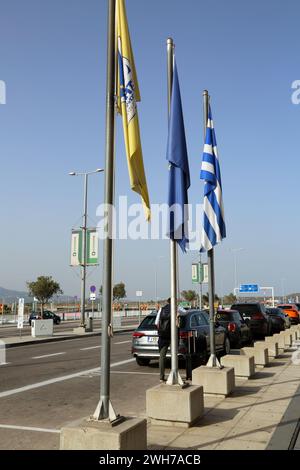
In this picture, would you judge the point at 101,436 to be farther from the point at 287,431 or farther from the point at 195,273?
the point at 195,273

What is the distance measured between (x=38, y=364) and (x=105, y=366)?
10.4 meters

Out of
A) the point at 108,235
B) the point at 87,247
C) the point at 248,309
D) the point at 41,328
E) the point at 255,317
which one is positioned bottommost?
the point at 41,328

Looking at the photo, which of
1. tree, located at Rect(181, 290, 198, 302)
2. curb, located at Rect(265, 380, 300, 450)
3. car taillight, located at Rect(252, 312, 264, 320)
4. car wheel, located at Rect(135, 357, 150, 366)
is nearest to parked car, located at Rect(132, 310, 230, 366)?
car wheel, located at Rect(135, 357, 150, 366)

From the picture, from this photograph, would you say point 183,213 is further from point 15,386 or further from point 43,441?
point 15,386

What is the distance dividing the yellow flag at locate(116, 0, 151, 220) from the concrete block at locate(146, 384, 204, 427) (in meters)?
2.84

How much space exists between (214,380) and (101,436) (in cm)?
467

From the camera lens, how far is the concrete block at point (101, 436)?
4488 mm

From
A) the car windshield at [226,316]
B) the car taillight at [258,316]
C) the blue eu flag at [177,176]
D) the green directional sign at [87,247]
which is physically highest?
the green directional sign at [87,247]

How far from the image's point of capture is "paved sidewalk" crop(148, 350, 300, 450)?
5.88m

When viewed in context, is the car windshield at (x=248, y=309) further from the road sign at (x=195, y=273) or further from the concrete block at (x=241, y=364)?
the road sign at (x=195, y=273)

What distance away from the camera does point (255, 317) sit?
73.9ft

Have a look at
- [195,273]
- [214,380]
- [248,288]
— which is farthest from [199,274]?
[214,380]

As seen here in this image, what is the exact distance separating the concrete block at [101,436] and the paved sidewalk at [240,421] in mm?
1049

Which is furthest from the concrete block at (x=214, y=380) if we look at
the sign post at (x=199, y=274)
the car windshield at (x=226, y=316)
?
the sign post at (x=199, y=274)
